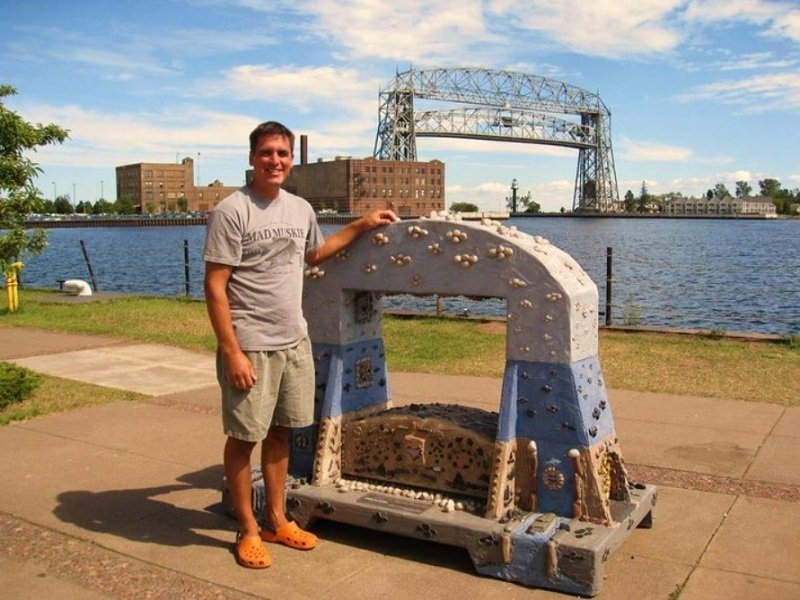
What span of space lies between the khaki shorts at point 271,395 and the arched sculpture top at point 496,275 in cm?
57

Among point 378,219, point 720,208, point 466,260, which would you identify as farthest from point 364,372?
point 720,208

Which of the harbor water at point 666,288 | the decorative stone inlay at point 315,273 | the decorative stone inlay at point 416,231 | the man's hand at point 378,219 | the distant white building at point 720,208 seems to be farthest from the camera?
the distant white building at point 720,208

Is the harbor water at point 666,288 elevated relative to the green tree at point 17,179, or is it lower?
lower

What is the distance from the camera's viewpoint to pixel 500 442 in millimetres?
4523

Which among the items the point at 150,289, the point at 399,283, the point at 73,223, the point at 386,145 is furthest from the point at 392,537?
the point at 73,223

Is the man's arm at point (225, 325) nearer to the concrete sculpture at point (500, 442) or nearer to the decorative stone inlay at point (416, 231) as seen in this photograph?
the concrete sculpture at point (500, 442)

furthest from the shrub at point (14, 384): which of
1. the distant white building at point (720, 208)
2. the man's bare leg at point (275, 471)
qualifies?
the distant white building at point (720, 208)

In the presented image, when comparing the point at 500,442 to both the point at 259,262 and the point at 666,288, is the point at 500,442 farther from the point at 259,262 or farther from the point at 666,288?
the point at 666,288

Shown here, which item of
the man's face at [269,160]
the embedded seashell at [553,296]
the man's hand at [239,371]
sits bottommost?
the man's hand at [239,371]

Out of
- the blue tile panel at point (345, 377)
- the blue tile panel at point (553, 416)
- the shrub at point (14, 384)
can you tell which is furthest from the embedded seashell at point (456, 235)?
the shrub at point (14, 384)

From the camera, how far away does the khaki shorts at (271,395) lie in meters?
4.45

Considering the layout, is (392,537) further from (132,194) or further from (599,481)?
(132,194)

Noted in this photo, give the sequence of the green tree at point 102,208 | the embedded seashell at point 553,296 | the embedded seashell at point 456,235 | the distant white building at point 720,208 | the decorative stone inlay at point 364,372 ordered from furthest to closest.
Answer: the distant white building at point 720,208, the green tree at point 102,208, the decorative stone inlay at point 364,372, the embedded seashell at point 456,235, the embedded seashell at point 553,296

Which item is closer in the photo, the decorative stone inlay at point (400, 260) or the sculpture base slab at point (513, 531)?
the sculpture base slab at point (513, 531)
